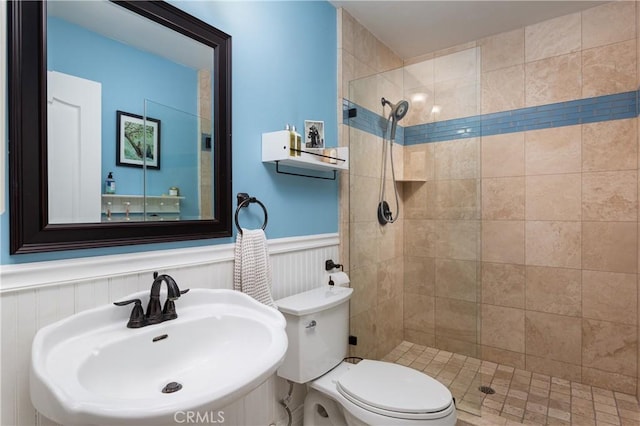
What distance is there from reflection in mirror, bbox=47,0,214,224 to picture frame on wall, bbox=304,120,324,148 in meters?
0.55

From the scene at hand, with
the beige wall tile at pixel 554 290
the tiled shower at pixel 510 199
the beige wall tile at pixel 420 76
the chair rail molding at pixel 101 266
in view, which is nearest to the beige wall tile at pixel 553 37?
the tiled shower at pixel 510 199

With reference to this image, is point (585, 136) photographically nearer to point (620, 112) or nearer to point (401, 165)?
point (620, 112)

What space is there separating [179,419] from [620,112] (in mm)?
2748

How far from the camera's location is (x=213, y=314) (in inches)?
45.9

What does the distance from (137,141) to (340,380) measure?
1277 millimetres

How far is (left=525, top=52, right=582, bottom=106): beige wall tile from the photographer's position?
7.19 feet

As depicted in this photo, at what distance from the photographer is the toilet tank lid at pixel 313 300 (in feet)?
4.83

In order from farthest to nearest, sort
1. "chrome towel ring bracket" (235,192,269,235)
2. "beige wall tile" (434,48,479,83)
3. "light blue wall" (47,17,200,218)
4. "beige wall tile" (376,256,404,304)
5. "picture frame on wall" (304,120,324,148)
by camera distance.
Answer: "beige wall tile" (376,256,404,304)
"beige wall tile" (434,48,479,83)
"picture frame on wall" (304,120,324,148)
"chrome towel ring bracket" (235,192,269,235)
"light blue wall" (47,17,200,218)

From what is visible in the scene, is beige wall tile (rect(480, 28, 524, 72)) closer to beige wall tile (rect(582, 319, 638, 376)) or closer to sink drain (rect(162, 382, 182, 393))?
beige wall tile (rect(582, 319, 638, 376))

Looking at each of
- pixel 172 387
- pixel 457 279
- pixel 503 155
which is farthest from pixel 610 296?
pixel 172 387

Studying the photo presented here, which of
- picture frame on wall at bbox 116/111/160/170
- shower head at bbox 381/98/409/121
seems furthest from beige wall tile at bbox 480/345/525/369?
picture frame on wall at bbox 116/111/160/170

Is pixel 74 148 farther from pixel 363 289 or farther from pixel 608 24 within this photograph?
pixel 608 24

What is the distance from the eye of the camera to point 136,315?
1030mm

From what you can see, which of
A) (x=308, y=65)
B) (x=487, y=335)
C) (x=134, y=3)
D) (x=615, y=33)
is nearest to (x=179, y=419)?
(x=134, y=3)
